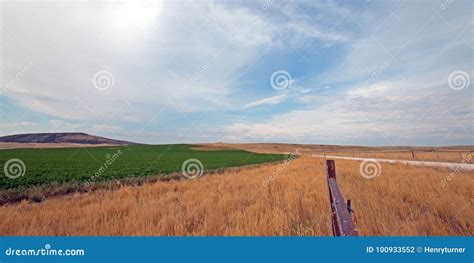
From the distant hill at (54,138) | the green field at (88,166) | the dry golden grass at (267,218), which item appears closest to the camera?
the dry golden grass at (267,218)

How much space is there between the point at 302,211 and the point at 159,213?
3393 mm

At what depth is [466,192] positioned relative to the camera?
689 centimetres

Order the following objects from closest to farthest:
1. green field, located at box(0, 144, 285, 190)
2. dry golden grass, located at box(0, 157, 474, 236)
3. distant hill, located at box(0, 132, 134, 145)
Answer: dry golden grass, located at box(0, 157, 474, 236)
green field, located at box(0, 144, 285, 190)
distant hill, located at box(0, 132, 134, 145)

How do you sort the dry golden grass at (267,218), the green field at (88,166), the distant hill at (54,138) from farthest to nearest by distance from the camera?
1. the distant hill at (54,138)
2. the green field at (88,166)
3. the dry golden grass at (267,218)

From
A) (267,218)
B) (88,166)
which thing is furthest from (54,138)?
(267,218)

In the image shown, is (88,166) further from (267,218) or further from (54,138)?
(54,138)

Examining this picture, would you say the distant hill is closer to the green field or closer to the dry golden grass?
the green field

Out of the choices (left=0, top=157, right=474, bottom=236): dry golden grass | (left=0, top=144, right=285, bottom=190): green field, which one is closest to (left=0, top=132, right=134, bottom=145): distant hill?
(left=0, top=144, right=285, bottom=190): green field

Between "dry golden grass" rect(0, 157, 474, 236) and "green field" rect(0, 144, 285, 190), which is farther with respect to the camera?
"green field" rect(0, 144, 285, 190)

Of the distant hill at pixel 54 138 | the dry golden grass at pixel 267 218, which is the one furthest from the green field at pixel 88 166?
the distant hill at pixel 54 138

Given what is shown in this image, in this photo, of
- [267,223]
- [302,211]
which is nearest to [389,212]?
[302,211]

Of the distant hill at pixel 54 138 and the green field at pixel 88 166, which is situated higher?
the distant hill at pixel 54 138

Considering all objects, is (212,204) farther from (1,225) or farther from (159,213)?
(1,225)

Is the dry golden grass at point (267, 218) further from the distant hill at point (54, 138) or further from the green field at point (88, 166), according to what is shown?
the distant hill at point (54, 138)
